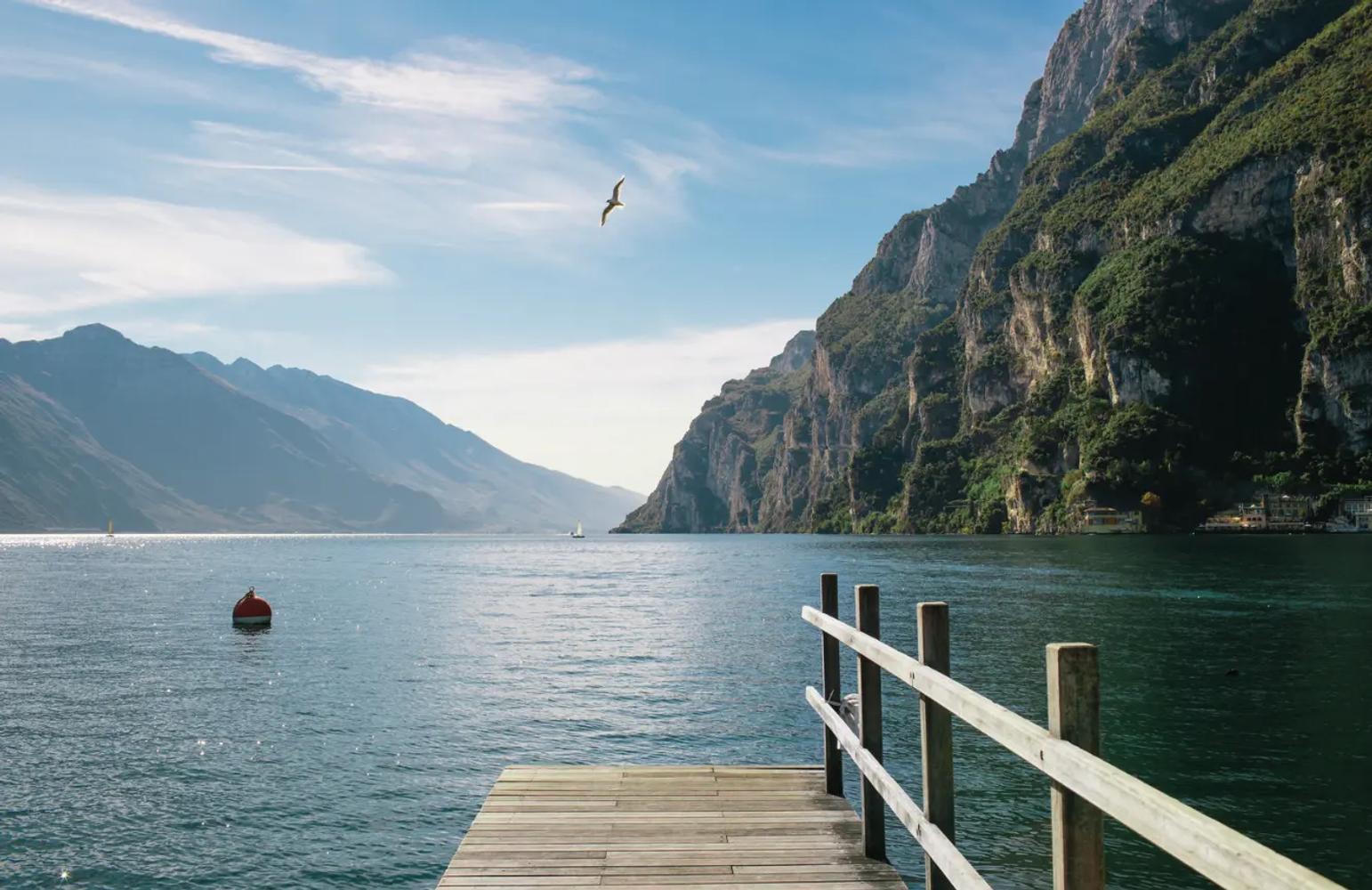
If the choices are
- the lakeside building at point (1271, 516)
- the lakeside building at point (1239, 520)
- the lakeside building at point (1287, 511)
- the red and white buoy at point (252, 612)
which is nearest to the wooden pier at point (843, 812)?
the red and white buoy at point (252, 612)

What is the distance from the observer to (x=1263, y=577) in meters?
73.3

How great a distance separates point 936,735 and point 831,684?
199 inches

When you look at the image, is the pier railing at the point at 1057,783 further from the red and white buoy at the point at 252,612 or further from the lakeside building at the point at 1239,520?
the lakeside building at the point at 1239,520

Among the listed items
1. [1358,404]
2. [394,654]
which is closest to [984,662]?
[394,654]

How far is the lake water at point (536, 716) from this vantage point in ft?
53.1

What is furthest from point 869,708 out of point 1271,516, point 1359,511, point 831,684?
point 1271,516

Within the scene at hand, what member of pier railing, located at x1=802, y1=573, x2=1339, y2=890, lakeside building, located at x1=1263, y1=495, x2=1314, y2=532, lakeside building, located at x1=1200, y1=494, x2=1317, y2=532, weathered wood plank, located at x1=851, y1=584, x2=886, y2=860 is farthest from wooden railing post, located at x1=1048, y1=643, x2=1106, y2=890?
lakeside building, located at x1=1263, y1=495, x2=1314, y2=532

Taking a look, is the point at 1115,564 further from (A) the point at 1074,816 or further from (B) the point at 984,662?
(A) the point at 1074,816

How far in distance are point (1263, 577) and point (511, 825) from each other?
7727 cm

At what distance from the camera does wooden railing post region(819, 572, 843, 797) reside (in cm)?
1195

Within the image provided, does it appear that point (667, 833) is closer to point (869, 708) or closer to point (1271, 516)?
point (869, 708)

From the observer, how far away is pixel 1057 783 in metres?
4.93

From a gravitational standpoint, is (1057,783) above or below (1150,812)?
below

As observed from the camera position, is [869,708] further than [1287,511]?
No
